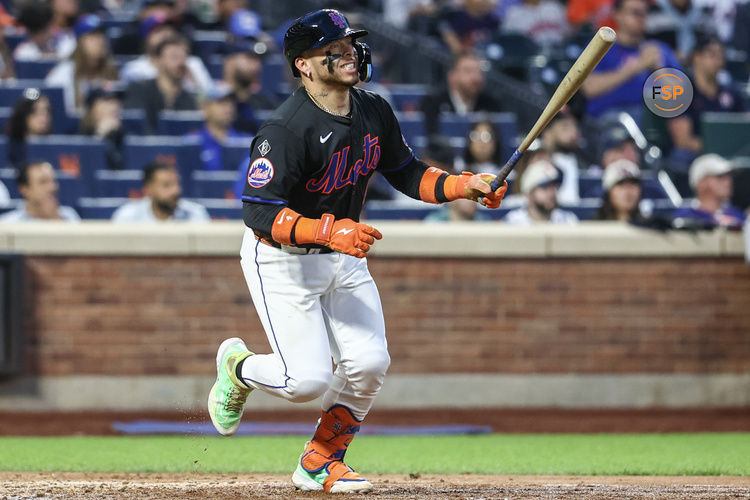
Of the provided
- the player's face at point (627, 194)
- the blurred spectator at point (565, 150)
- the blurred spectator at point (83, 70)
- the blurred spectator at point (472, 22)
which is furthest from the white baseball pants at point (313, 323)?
the blurred spectator at point (472, 22)

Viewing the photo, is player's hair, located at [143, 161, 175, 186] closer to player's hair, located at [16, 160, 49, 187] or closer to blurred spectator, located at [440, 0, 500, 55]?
player's hair, located at [16, 160, 49, 187]

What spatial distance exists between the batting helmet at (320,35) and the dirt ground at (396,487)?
1859 mm

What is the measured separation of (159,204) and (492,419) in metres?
3.08

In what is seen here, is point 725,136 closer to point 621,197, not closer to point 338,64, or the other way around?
point 621,197

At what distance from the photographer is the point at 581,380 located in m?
9.58

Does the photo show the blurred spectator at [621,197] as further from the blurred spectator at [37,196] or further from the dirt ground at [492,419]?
the blurred spectator at [37,196]

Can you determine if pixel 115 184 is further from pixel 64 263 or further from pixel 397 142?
pixel 397 142

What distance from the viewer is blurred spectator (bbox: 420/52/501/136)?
11.3 meters

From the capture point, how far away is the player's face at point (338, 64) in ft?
16.3

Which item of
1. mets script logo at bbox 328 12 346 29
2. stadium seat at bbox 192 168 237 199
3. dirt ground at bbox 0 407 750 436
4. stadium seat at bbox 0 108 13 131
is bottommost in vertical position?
dirt ground at bbox 0 407 750 436

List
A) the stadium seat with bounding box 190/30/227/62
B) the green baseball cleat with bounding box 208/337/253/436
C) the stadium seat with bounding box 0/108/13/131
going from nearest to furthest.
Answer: the green baseball cleat with bounding box 208/337/253/436 → the stadium seat with bounding box 0/108/13/131 → the stadium seat with bounding box 190/30/227/62

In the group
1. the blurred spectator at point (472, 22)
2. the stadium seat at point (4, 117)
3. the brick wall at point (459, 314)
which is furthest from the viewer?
the blurred spectator at point (472, 22)

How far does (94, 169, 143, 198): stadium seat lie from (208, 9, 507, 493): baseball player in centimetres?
508

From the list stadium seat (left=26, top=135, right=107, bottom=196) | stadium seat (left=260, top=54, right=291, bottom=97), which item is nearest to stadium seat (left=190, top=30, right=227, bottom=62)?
stadium seat (left=260, top=54, right=291, bottom=97)
